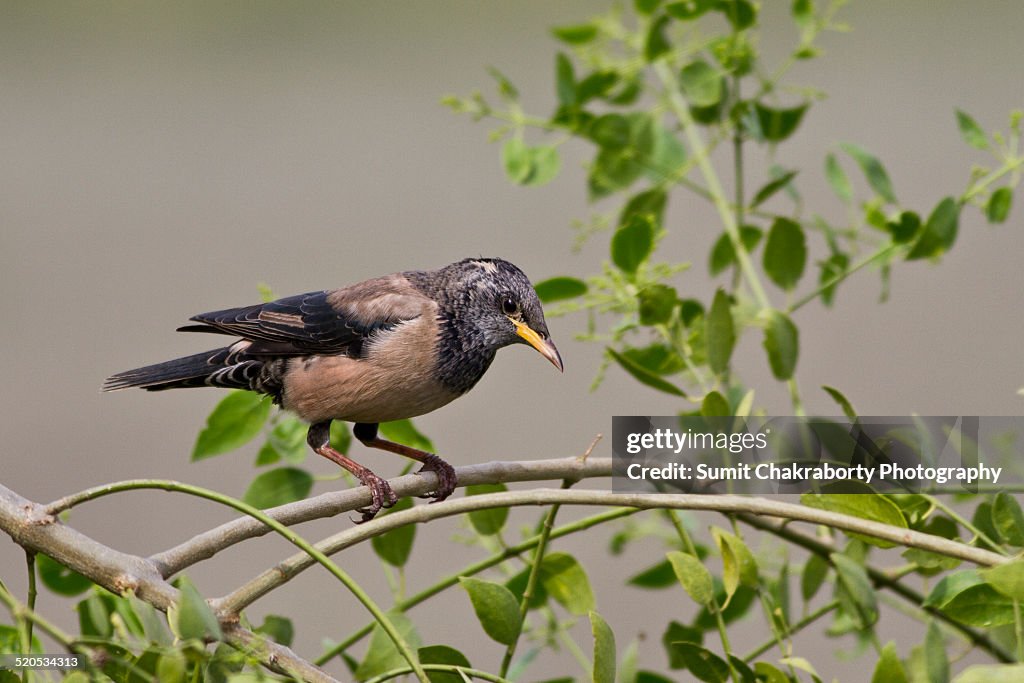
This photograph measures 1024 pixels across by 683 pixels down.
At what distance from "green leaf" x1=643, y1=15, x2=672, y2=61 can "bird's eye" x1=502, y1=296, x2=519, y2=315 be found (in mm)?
479

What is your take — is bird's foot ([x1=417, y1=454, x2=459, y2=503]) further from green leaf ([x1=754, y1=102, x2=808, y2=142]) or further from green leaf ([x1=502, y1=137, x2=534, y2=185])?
green leaf ([x1=754, y1=102, x2=808, y2=142])

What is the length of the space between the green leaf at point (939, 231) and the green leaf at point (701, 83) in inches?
16.8

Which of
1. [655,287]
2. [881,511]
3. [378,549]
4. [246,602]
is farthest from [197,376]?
[881,511]

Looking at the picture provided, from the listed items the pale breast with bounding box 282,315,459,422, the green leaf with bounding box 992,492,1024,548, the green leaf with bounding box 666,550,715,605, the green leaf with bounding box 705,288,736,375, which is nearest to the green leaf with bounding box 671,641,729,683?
the green leaf with bounding box 666,550,715,605

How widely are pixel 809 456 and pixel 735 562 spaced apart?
0.23 metres

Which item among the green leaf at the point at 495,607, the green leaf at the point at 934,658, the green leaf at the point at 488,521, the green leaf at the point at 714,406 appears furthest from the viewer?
the green leaf at the point at 488,521

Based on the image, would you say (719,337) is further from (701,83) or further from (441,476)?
(701,83)

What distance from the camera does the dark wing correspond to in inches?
69.4

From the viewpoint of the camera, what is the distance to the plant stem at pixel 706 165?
6.05 ft

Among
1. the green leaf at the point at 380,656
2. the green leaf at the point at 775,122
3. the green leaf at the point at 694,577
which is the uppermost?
the green leaf at the point at 775,122

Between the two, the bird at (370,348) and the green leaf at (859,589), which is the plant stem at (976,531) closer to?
the green leaf at (859,589)

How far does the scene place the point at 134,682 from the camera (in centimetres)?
88

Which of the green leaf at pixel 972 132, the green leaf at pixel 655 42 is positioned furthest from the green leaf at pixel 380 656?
the green leaf at pixel 972 132

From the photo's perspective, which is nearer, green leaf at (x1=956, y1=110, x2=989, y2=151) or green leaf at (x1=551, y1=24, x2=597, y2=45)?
green leaf at (x1=956, y1=110, x2=989, y2=151)
